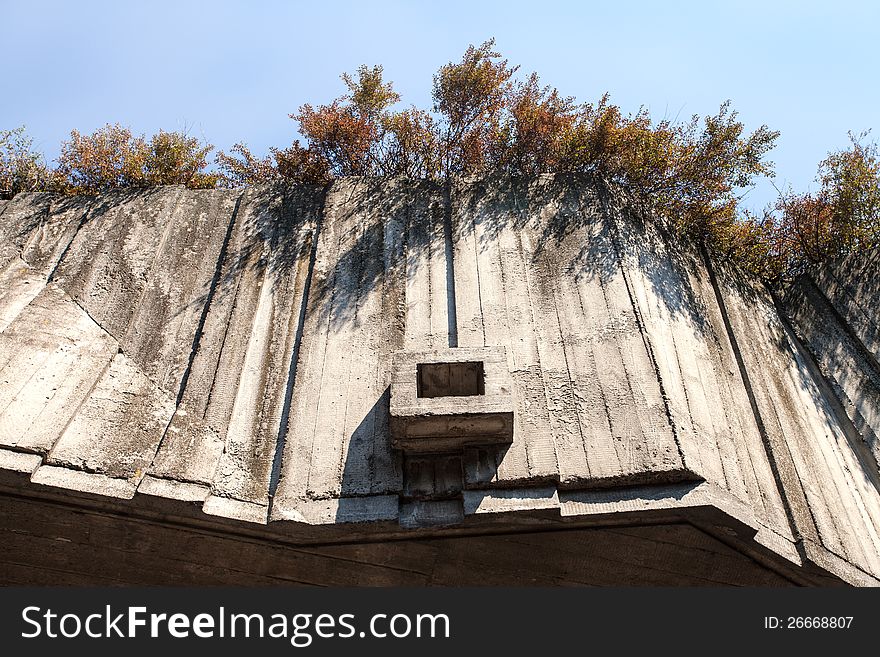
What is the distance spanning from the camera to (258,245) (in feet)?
25.3

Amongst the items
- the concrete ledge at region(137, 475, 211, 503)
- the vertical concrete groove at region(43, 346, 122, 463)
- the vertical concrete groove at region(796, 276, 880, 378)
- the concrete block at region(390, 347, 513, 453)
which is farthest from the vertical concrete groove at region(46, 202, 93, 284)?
the vertical concrete groove at region(796, 276, 880, 378)

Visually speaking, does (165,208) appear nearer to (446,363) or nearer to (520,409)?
(446,363)

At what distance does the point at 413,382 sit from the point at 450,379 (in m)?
0.45

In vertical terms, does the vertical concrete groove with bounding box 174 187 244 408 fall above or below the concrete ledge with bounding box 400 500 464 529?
above

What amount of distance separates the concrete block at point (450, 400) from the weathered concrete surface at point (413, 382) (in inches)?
Result: 7.9

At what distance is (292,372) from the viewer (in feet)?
21.5

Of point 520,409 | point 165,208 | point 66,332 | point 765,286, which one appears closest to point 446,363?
point 520,409

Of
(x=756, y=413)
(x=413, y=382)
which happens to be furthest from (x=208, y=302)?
(x=756, y=413)

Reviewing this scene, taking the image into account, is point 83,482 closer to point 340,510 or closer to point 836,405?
point 340,510

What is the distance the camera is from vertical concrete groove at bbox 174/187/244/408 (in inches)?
255

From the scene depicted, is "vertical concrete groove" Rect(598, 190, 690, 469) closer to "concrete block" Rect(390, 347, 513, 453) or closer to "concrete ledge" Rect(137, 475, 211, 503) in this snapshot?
"concrete block" Rect(390, 347, 513, 453)

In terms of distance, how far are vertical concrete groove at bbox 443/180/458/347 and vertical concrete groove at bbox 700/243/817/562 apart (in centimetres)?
294

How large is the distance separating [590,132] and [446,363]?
14.5 ft

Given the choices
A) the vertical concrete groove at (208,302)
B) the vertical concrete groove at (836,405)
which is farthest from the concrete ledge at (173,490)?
the vertical concrete groove at (836,405)
